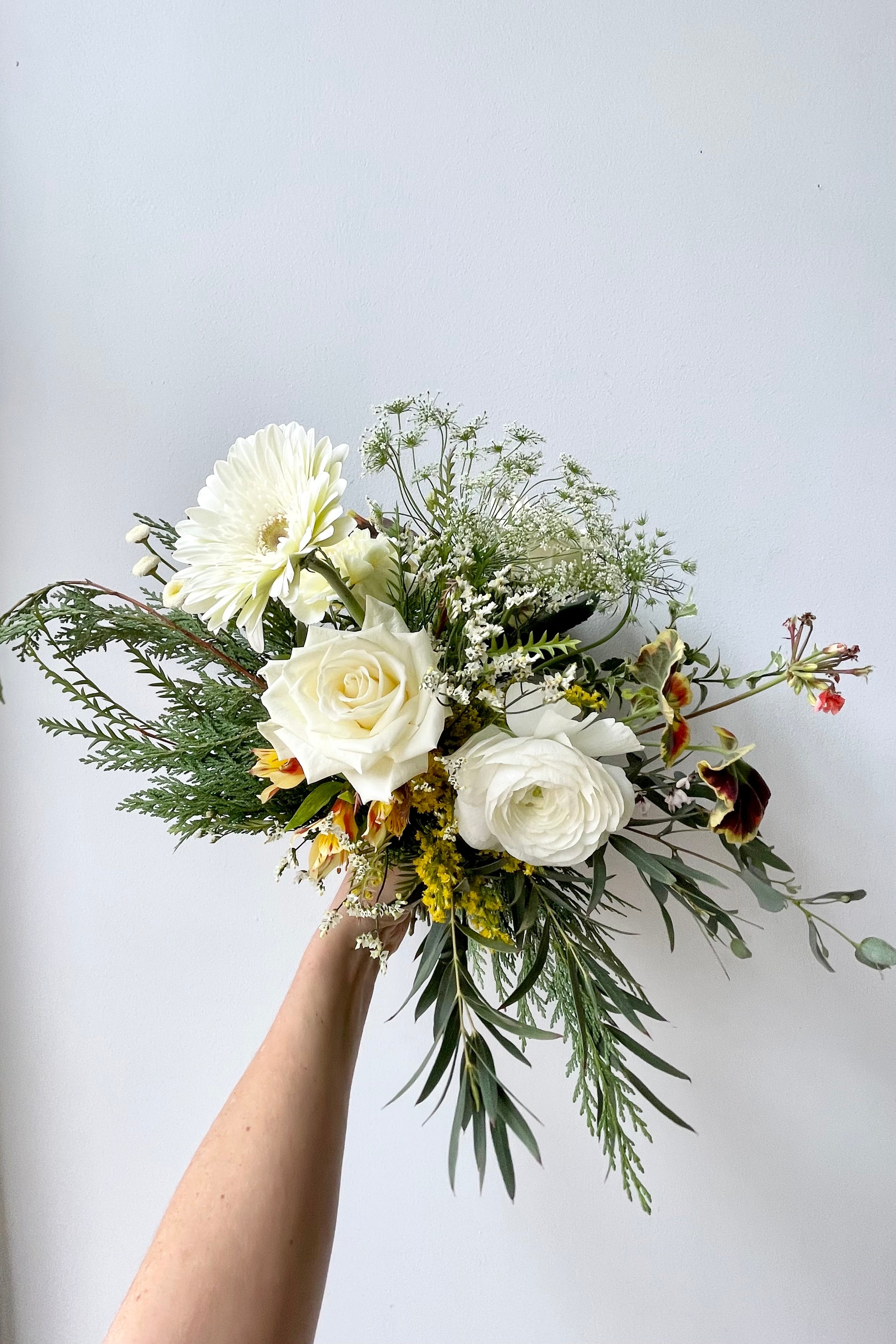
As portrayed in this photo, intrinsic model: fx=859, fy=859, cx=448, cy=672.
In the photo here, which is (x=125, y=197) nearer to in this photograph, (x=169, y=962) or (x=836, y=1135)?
(x=169, y=962)

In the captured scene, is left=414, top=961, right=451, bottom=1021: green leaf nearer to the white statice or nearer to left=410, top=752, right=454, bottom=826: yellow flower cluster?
left=410, top=752, right=454, bottom=826: yellow flower cluster

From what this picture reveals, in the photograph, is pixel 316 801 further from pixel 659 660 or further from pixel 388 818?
pixel 659 660

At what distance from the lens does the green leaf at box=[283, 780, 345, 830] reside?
0.65 m

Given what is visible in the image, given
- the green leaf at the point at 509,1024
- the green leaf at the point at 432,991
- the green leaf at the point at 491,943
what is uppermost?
the green leaf at the point at 491,943

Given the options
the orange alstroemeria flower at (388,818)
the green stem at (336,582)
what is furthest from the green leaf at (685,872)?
the green stem at (336,582)

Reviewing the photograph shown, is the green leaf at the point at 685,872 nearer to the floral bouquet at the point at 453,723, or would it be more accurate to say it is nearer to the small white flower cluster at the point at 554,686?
→ the floral bouquet at the point at 453,723

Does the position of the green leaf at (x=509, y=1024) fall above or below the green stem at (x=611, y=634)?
below

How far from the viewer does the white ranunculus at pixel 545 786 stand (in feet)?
1.94

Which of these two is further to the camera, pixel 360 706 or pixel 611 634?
pixel 611 634

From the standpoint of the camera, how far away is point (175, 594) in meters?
0.67

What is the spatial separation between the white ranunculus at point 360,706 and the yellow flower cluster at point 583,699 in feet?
0.37

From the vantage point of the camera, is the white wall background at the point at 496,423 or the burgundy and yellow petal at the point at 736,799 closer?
the burgundy and yellow petal at the point at 736,799

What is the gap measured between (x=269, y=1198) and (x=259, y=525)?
0.50 m

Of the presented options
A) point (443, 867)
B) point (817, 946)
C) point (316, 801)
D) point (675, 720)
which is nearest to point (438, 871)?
point (443, 867)
